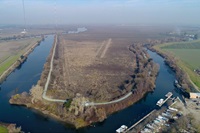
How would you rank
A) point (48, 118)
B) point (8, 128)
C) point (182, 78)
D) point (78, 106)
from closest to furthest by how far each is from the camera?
point (8, 128)
point (78, 106)
point (48, 118)
point (182, 78)

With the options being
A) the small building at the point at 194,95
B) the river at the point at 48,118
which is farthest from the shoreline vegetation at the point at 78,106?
the small building at the point at 194,95

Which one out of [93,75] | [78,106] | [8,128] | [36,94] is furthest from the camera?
[93,75]

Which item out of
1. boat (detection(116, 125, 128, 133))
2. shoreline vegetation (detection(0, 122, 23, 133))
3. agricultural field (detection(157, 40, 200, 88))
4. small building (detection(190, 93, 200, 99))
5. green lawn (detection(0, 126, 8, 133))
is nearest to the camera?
shoreline vegetation (detection(0, 122, 23, 133))

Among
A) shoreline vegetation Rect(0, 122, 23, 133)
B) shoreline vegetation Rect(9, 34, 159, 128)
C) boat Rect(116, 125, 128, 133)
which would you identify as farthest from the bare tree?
boat Rect(116, 125, 128, 133)

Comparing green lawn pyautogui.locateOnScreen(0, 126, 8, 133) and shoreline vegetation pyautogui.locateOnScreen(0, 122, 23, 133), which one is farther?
green lawn pyautogui.locateOnScreen(0, 126, 8, 133)

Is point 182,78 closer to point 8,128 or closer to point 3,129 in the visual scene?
point 8,128

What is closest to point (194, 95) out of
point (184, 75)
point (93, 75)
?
point (184, 75)

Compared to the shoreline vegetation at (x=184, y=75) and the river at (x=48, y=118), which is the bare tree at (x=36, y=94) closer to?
the river at (x=48, y=118)

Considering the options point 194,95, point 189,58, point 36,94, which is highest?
point 189,58

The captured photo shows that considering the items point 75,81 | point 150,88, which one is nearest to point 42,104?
point 75,81

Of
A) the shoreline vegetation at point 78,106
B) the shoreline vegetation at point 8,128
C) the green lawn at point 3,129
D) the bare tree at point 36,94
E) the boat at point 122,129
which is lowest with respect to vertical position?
the boat at point 122,129

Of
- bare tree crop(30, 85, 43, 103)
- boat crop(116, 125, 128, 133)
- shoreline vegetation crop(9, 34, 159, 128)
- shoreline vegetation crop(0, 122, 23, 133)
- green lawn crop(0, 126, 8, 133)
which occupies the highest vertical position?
bare tree crop(30, 85, 43, 103)

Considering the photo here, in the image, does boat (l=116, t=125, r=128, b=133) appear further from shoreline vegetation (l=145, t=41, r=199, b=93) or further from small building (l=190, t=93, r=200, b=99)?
shoreline vegetation (l=145, t=41, r=199, b=93)
